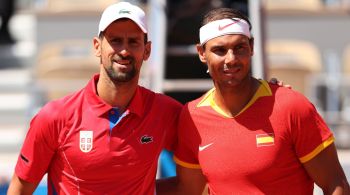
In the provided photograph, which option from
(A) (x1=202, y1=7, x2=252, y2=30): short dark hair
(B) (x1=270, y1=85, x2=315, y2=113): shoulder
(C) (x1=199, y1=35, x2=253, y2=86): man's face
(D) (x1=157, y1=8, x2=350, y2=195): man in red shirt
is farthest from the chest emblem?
(A) (x1=202, y1=7, x2=252, y2=30): short dark hair

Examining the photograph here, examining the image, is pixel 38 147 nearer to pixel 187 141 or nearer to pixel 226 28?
pixel 187 141

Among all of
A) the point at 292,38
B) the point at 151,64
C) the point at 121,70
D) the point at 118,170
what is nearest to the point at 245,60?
the point at 121,70

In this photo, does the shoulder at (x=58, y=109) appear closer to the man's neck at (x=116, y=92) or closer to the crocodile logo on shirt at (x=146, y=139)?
the man's neck at (x=116, y=92)

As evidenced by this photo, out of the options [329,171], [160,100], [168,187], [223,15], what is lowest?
[168,187]

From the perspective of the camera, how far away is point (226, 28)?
324 cm

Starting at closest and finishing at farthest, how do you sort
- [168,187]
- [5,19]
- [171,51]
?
[168,187], [171,51], [5,19]

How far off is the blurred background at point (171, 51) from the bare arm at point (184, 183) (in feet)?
9.83

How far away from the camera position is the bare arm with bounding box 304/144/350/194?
10.4ft

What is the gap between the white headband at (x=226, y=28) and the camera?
323 centimetres

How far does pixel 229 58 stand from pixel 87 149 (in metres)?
0.74

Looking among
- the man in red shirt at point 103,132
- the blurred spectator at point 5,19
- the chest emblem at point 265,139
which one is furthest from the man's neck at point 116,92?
the blurred spectator at point 5,19

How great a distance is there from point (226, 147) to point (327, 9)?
6.47 m

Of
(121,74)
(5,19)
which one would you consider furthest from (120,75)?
(5,19)

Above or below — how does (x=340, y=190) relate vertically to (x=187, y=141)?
below
